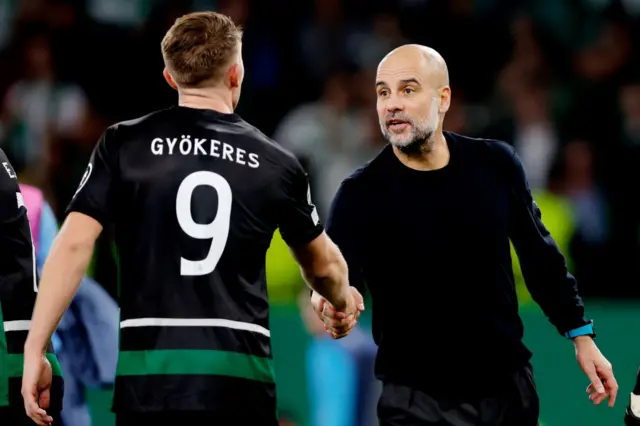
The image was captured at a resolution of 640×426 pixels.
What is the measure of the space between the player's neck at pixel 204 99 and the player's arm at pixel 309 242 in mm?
345

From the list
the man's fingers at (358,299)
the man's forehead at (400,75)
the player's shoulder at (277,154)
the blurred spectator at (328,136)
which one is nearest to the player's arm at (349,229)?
the man's fingers at (358,299)

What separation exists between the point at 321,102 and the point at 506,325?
6.57 metres

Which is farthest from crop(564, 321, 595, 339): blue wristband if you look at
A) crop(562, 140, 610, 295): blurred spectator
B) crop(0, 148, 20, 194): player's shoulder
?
crop(562, 140, 610, 295): blurred spectator

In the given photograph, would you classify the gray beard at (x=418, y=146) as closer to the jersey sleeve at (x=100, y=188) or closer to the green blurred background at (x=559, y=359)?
the jersey sleeve at (x=100, y=188)

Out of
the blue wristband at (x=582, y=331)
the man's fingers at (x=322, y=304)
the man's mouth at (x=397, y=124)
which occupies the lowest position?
the blue wristband at (x=582, y=331)

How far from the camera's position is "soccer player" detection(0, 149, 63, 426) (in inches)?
204

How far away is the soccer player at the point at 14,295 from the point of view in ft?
17.0

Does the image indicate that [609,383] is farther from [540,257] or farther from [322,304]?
[322,304]

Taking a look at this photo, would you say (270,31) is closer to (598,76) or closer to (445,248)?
(598,76)

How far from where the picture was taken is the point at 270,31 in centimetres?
1259

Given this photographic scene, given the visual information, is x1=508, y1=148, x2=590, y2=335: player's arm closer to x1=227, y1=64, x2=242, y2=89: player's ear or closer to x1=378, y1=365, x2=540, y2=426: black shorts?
x1=378, y1=365, x2=540, y2=426: black shorts

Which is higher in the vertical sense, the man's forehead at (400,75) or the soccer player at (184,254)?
the man's forehead at (400,75)

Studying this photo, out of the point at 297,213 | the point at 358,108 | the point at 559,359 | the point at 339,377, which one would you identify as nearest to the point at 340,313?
Result: the point at 297,213

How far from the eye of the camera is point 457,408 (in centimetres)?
574
